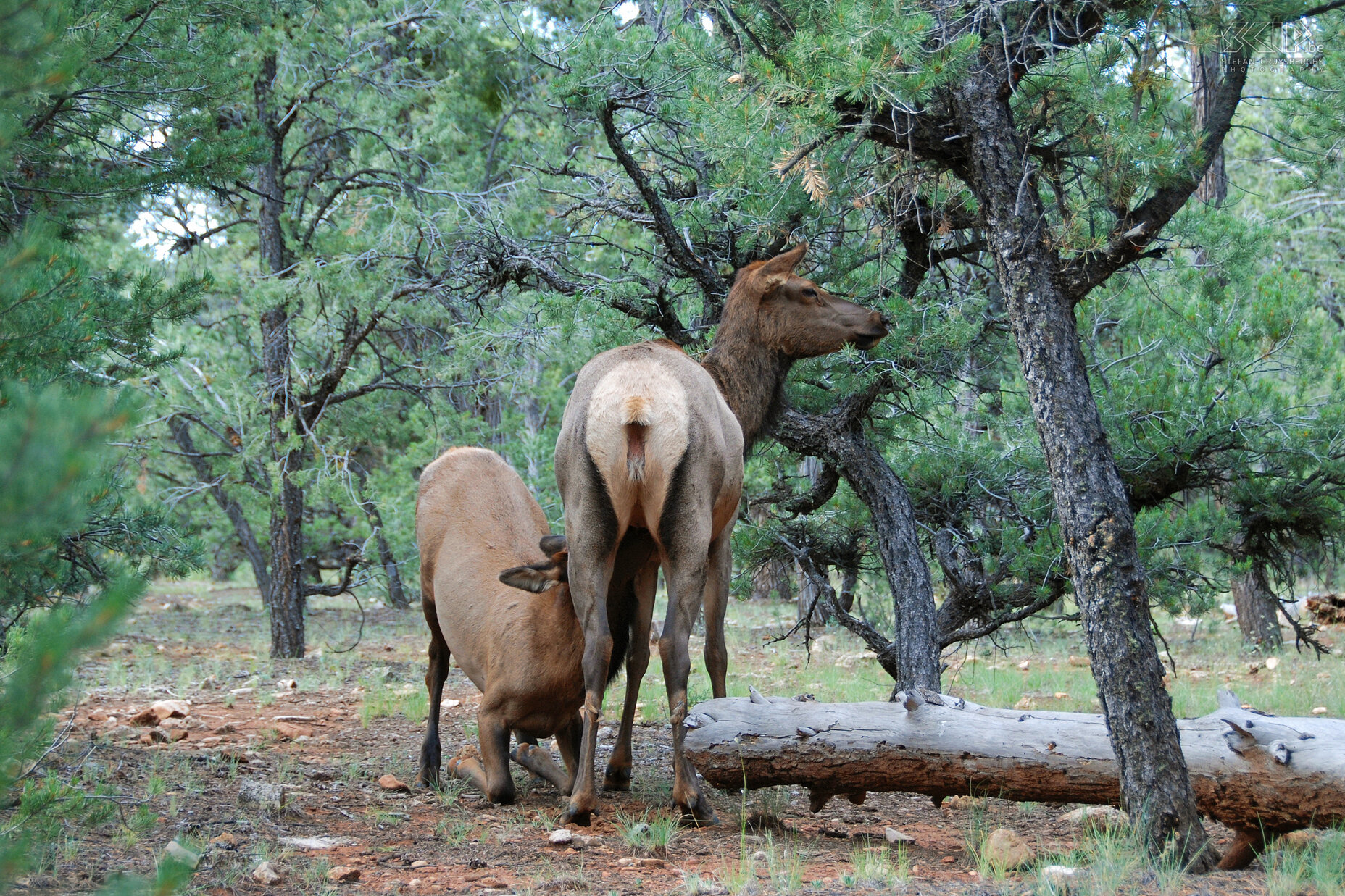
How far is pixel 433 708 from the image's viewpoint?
6.27 metres

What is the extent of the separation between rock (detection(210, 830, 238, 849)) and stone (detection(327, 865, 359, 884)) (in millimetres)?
567

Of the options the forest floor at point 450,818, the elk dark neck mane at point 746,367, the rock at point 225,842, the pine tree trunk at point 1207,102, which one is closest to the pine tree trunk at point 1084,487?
the forest floor at point 450,818

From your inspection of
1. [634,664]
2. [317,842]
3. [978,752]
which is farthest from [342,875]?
[978,752]

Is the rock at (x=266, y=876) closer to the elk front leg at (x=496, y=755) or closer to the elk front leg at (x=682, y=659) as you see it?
the elk front leg at (x=496, y=755)

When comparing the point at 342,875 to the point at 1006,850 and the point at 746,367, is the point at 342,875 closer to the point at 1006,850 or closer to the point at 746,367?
the point at 1006,850

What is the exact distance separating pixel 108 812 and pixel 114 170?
13.4 feet

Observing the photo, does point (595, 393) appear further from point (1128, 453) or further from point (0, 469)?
point (1128, 453)

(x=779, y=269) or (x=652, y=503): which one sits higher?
(x=779, y=269)

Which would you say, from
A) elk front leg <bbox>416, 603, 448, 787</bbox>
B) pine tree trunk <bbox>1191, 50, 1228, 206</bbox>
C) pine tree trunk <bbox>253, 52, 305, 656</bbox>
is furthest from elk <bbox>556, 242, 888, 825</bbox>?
pine tree trunk <bbox>253, 52, 305, 656</bbox>

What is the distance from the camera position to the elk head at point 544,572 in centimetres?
560

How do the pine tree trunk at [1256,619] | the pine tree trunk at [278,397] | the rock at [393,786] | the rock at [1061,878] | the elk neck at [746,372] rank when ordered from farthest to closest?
1. the pine tree trunk at [1256,619]
2. the pine tree trunk at [278,397]
3. the elk neck at [746,372]
4. the rock at [393,786]
5. the rock at [1061,878]

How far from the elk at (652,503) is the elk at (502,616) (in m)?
0.27

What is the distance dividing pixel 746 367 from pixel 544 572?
196 centimetres

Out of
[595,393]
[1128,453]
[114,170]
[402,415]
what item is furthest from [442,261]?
[402,415]
